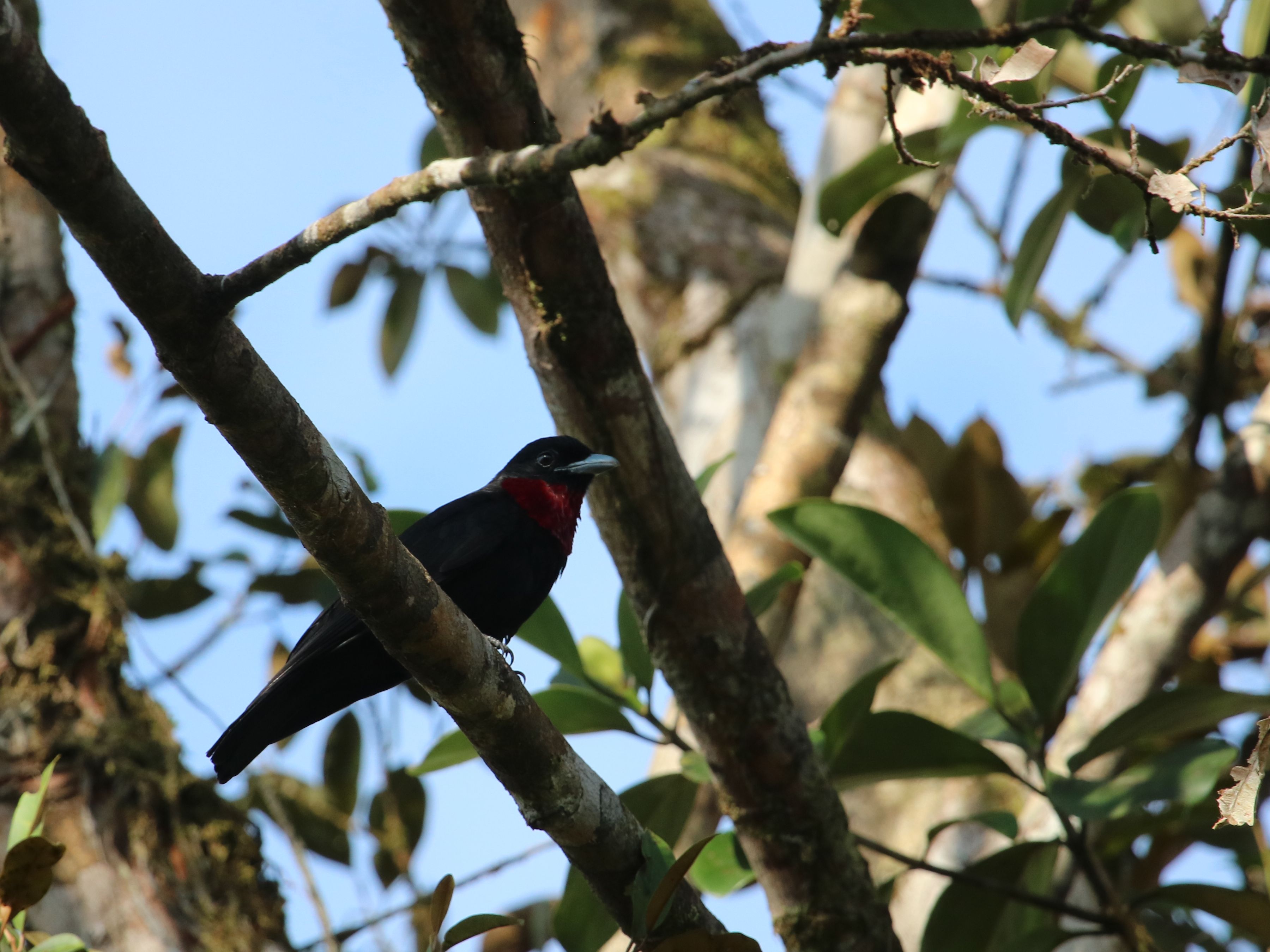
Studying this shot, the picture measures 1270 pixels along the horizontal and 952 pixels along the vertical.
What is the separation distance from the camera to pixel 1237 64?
162cm

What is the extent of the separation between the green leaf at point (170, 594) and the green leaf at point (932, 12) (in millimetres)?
3540

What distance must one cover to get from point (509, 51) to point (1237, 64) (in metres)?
1.43

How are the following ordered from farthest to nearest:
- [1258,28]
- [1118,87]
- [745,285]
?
[745,285], [1258,28], [1118,87]

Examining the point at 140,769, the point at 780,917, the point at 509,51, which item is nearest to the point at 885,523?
the point at 780,917

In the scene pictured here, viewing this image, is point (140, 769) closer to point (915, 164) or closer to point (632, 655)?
point (632, 655)

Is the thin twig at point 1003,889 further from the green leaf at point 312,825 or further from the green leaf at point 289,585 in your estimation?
the green leaf at point 289,585

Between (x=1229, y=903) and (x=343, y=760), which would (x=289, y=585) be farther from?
(x=1229, y=903)

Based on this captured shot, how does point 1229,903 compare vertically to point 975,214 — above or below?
below

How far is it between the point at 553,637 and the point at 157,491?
256 centimetres

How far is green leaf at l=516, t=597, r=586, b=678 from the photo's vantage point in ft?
10.9

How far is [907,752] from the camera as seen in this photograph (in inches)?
118

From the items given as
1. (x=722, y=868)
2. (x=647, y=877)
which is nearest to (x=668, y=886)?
(x=647, y=877)

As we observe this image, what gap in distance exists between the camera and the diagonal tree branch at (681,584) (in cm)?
261

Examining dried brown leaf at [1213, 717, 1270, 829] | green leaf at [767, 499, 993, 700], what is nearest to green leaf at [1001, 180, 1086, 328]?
green leaf at [767, 499, 993, 700]
